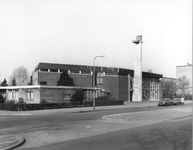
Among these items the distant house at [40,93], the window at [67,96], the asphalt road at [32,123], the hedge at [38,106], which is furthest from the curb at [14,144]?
the window at [67,96]

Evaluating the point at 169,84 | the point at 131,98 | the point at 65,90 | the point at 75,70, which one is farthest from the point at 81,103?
the point at 169,84

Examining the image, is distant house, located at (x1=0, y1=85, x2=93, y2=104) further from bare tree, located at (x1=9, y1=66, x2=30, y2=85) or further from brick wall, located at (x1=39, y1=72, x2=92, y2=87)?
bare tree, located at (x1=9, y1=66, x2=30, y2=85)

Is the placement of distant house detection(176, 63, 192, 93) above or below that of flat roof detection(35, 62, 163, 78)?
above

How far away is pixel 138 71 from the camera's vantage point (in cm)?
6681

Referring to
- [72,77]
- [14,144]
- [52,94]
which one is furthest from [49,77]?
[14,144]

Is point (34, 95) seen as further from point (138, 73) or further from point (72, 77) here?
point (138, 73)

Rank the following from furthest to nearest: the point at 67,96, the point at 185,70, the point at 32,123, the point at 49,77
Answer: the point at 185,70 < the point at 49,77 < the point at 67,96 < the point at 32,123

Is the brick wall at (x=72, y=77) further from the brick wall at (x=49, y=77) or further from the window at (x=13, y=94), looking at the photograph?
the window at (x=13, y=94)

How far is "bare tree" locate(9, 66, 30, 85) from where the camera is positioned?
91688 mm

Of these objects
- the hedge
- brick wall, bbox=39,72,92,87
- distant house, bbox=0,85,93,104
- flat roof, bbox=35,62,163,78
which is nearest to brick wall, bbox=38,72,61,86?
brick wall, bbox=39,72,92,87

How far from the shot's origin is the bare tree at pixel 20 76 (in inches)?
3610

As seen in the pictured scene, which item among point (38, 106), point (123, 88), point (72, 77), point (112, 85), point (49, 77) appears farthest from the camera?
point (123, 88)

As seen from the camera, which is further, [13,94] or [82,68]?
[82,68]

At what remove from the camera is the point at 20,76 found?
92875mm
